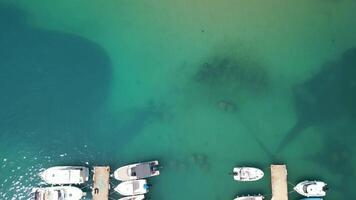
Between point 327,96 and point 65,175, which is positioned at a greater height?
point 327,96

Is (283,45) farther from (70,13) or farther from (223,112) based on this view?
(70,13)

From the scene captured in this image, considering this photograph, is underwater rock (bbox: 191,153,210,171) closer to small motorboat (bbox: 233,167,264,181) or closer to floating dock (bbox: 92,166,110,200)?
small motorboat (bbox: 233,167,264,181)

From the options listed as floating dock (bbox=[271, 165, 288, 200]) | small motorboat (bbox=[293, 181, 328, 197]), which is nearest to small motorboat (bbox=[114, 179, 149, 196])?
floating dock (bbox=[271, 165, 288, 200])

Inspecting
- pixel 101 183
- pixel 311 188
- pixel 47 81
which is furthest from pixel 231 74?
pixel 47 81

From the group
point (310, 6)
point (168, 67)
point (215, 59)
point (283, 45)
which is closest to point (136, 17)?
point (168, 67)

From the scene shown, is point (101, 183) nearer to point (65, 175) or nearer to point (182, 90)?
point (65, 175)

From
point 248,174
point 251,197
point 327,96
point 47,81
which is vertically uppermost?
point 47,81

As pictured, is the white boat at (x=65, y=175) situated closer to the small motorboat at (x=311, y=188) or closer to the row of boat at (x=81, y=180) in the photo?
the row of boat at (x=81, y=180)
